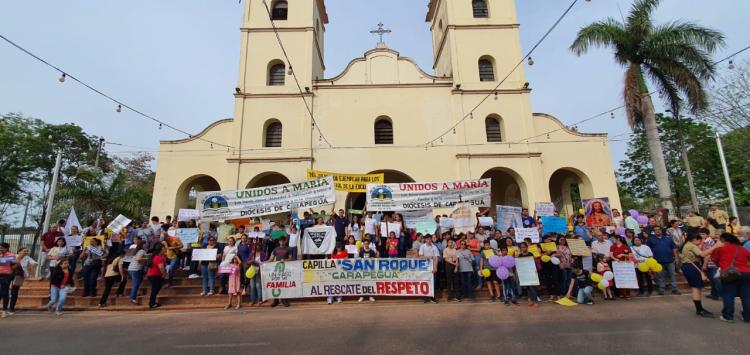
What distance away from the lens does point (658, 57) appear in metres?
15.7

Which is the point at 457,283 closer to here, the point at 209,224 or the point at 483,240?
the point at 483,240

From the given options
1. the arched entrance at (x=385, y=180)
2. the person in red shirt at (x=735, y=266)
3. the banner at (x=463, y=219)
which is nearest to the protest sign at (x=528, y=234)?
the banner at (x=463, y=219)

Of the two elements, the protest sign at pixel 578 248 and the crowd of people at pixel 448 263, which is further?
the protest sign at pixel 578 248

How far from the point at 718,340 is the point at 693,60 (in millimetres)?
14926

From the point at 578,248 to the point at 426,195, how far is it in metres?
5.85

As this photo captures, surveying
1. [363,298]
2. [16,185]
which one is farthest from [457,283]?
[16,185]

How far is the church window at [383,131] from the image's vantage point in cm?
1820

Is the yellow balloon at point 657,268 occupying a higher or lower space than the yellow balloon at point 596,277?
higher

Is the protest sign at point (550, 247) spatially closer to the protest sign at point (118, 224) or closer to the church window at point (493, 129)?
the church window at point (493, 129)

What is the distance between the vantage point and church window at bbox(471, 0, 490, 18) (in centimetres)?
2009

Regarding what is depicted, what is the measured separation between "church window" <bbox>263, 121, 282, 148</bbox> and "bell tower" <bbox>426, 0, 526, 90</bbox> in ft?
30.6

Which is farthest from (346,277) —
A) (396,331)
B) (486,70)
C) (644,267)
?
(486,70)

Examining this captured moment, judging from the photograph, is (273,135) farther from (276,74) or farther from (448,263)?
(448,263)

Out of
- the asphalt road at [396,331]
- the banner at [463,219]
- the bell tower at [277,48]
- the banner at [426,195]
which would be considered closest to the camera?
the asphalt road at [396,331]
